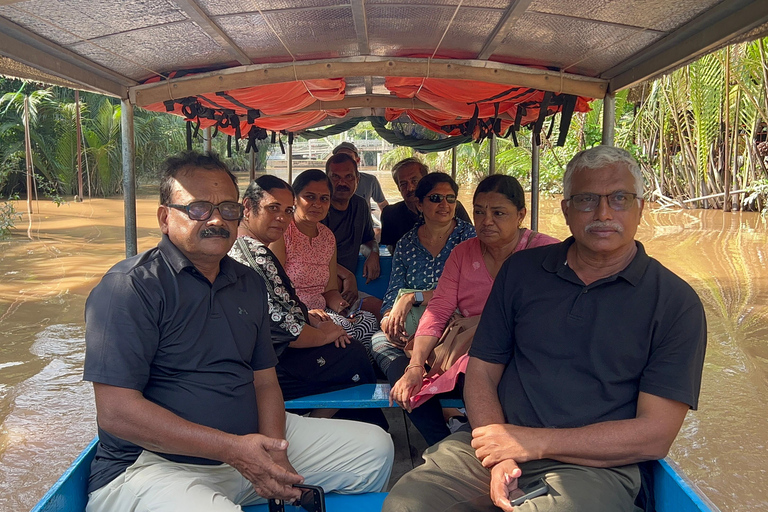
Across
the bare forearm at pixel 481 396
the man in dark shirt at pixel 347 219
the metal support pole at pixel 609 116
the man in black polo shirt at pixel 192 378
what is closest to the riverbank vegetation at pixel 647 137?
the man in dark shirt at pixel 347 219

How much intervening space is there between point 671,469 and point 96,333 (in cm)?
181

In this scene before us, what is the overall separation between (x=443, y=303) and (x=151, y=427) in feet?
4.97

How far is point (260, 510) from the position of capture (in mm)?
2197

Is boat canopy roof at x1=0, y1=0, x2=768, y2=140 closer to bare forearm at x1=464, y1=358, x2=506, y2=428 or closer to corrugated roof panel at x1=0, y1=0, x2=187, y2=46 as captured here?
corrugated roof panel at x1=0, y1=0, x2=187, y2=46

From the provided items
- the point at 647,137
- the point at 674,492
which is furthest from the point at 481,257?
the point at 647,137

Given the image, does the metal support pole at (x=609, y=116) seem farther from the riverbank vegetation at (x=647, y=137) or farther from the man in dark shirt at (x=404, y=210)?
the riverbank vegetation at (x=647, y=137)

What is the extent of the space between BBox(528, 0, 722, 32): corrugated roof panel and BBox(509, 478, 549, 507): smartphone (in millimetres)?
1739

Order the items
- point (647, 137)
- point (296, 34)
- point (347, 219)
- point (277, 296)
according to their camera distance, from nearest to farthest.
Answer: point (296, 34) < point (277, 296) < point (347, 219) < point (647, 137)

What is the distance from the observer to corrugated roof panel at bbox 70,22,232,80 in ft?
8.60

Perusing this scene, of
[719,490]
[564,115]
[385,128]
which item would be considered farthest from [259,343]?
[385,128]

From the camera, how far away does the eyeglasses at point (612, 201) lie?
212 cm

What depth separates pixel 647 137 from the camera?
15820 mm

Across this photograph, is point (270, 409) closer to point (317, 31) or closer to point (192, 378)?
point (192, 378)

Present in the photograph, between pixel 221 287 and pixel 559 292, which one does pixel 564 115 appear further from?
pixel 221 287
